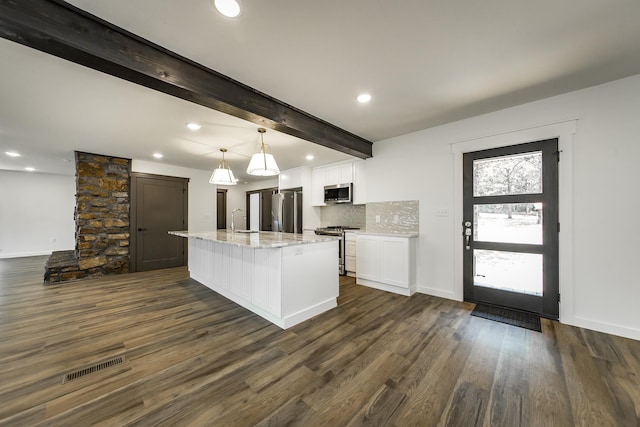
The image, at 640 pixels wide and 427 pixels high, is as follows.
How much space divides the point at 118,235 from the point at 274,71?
497 cm

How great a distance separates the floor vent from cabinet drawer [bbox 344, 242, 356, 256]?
3432mm

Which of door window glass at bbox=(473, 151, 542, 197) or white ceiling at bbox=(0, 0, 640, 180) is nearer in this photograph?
white ceiling at bbox=(0, 0, 640, 180)

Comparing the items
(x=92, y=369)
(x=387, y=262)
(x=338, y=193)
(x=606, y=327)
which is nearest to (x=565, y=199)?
(x=606, y=327)

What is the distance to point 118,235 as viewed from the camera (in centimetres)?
487

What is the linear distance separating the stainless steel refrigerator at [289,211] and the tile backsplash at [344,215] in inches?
23.5

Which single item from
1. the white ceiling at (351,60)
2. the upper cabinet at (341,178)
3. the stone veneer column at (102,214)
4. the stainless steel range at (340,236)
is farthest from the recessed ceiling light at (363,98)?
the stone veneer column at (102,214)

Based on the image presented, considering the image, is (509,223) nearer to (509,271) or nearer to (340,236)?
(509,271)

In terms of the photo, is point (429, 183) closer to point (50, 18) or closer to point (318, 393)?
point (318, 393)

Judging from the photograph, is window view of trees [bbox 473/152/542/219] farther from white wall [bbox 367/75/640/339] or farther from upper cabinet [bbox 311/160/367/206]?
upper cabinet [bbox 311/160/367/206]

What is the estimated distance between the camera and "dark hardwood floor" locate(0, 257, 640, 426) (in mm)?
1419

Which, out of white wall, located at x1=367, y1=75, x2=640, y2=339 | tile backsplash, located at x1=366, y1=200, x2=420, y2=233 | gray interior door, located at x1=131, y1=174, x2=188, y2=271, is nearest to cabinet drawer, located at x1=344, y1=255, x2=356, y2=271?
tile backsplash, located at x1=366, y1=200, x2=420, y2=233

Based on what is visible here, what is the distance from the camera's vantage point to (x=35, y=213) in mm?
6707

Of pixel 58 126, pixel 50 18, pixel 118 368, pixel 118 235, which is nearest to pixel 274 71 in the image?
pixel 50 18

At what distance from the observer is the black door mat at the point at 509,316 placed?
2514mm
